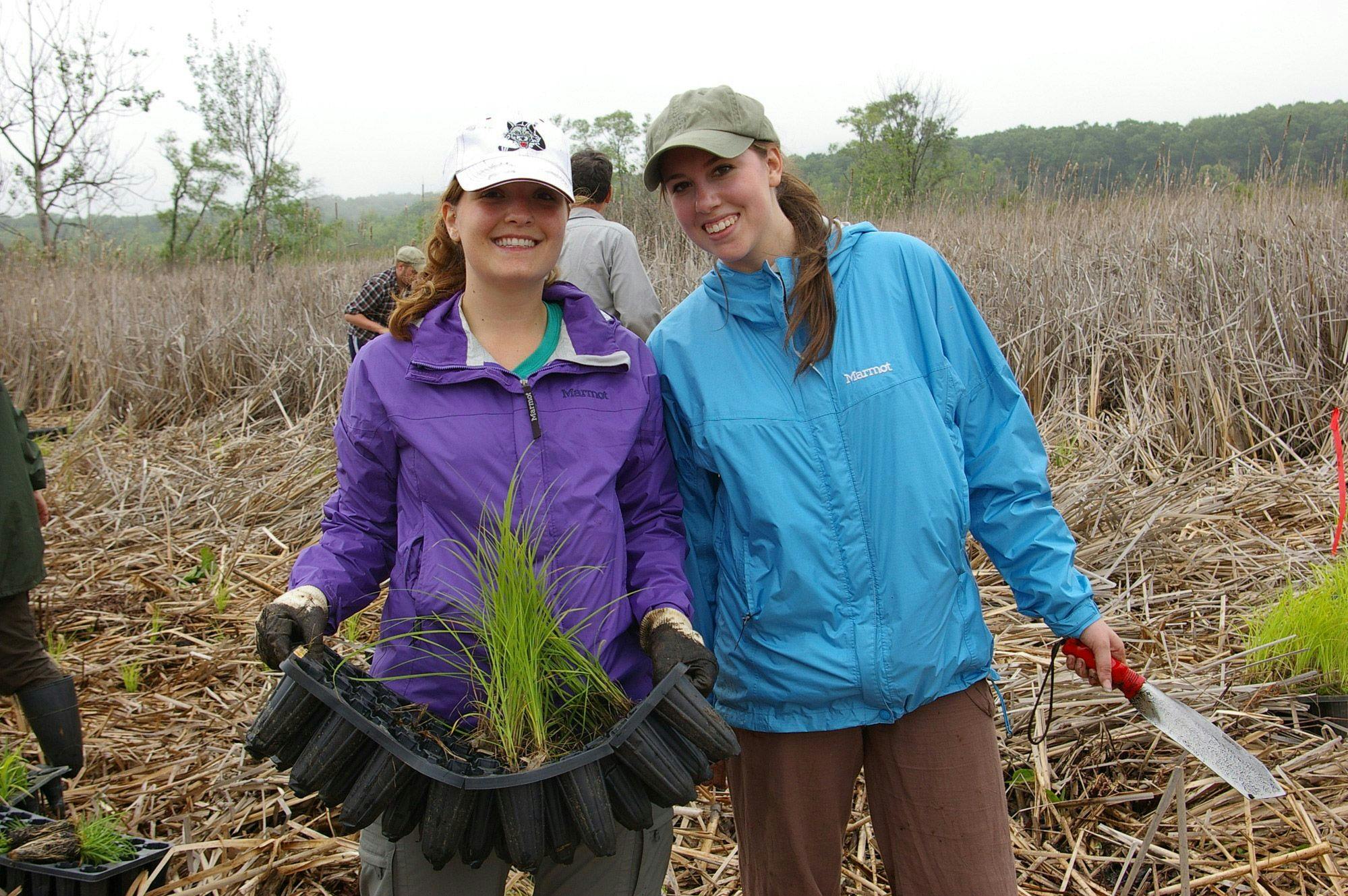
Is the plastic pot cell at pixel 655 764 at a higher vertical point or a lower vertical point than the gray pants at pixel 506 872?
higher

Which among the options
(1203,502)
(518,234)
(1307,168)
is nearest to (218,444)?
(518,234)

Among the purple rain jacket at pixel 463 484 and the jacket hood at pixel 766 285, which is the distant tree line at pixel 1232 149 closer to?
the jacket hood at pixel 766 285

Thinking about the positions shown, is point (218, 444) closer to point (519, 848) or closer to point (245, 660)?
point (245, 660)

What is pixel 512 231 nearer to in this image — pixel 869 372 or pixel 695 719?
pixel 869 372

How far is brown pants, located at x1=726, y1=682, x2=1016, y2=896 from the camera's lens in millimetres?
1493

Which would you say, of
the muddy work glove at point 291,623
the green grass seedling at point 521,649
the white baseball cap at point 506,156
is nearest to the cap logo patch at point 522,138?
the white baseball cap at point 506,156

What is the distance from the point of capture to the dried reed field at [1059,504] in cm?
237

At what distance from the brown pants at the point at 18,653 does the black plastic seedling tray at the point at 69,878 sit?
29.8 inches

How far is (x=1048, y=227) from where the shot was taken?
713 cm

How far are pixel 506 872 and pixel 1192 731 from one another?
4.11 ft

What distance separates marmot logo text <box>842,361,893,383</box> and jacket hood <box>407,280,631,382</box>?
400 mm

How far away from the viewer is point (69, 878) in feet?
6.72

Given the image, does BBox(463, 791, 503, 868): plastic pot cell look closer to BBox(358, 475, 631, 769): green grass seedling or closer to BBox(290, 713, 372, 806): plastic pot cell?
BBox(358, 475, 631, 769): green grass seedling

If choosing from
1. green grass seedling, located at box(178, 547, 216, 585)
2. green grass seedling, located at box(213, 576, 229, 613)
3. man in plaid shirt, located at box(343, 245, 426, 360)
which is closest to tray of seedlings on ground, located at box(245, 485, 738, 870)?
green grass seedling, located at box(213, 576, 229, 613)
